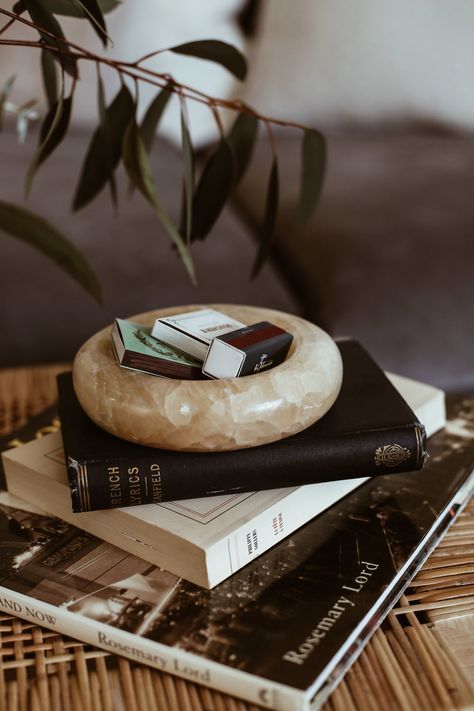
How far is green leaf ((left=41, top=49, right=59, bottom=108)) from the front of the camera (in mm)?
632

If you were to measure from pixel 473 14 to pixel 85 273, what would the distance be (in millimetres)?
1173

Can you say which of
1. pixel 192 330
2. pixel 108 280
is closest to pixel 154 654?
pixel 192 330

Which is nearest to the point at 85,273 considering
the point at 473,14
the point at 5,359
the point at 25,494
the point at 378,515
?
the point at 25,494

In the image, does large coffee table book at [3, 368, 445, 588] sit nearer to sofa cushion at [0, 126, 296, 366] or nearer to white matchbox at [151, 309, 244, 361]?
white matchbox at [151, 309, 244, 361]

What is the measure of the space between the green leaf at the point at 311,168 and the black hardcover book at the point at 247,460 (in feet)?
0.87

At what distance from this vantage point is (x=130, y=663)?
43cm

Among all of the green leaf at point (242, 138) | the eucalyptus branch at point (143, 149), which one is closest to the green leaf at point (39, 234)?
the eucalyptus branch at point (143, 149)

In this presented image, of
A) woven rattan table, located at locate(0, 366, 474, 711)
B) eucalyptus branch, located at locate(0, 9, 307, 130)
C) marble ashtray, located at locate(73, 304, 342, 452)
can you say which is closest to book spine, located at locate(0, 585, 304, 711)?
woven rattan table, located at locate(0, 366, 474, 711)

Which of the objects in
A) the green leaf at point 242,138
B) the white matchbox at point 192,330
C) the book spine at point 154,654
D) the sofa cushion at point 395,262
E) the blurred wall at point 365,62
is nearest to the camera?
the book spine at point 154,654

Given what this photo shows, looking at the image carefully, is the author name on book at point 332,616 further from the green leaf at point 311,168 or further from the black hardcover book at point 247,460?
the green leaf at point 311,168

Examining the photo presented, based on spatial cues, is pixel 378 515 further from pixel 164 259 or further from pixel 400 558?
pixel 164 259

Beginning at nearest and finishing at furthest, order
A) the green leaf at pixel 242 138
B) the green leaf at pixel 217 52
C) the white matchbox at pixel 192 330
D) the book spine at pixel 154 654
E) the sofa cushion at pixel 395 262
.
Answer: the book spine at pixel 154 654
the white matchbox at pixel 192 330
the green leaf at pixel 217 52
the green leaf at pixel 242 138
the sofa cushion at pixel 395 262

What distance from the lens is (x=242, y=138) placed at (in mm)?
741

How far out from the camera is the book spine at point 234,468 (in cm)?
46
